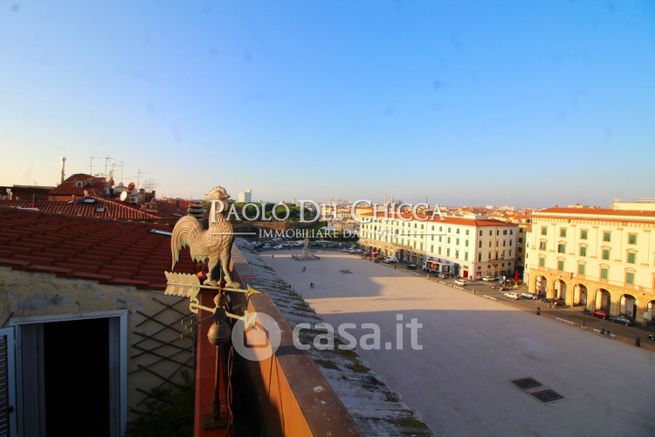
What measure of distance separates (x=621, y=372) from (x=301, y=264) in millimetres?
29029

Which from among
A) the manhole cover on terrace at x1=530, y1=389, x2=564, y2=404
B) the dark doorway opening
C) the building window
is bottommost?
the manhole cover on terrace at x1=530, y1=389, x2=564, y2=404

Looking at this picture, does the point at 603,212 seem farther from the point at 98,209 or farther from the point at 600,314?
the point at 98,209

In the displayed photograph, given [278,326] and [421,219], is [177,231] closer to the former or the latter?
[278,326]

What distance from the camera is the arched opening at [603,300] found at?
26.5 m

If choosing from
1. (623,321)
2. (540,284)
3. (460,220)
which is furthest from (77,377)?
(460,220)

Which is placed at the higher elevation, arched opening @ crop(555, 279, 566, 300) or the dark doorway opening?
the dark doorway opening

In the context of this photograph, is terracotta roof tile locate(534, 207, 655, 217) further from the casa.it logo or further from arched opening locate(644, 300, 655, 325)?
the casa.it logo

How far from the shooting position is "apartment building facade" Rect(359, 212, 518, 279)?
3691 cm

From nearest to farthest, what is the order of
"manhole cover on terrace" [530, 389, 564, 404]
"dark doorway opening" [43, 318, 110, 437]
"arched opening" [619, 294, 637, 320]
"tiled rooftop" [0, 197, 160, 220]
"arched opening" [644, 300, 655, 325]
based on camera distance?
"dark doorway opening" [43, 318, 110, 437]
"manhole cover on terrace" [530, 389, 564, 404]
"tiled rooftop" [0, 197, 160, 220]
"arched opening" [644, 300, 655, 325]
"arched opening" [619, 294, 637, 320]

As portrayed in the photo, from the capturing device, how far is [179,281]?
257cm

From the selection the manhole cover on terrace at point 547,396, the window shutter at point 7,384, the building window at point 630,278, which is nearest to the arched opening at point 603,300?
the building window at point 630,278

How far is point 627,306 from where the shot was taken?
24797 mm

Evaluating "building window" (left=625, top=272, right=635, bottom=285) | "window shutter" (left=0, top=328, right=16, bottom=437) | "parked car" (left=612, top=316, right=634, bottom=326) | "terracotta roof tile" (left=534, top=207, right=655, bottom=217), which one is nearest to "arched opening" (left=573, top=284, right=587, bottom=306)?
"building window" (left=625, top=272, right=635, bottom=285)

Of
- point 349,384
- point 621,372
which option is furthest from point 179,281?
point 621,372
